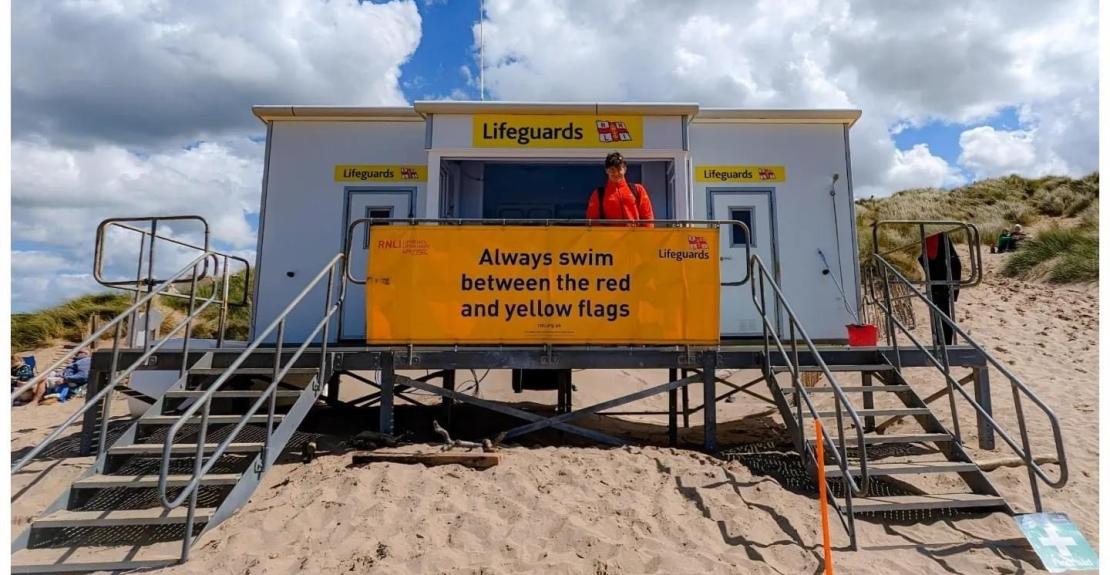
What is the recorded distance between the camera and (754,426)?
28.5 ft

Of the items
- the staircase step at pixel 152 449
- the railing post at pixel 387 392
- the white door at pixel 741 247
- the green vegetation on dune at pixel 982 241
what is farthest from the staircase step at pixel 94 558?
the white door at pixel 741 247

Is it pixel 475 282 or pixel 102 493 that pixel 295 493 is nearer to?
pixel 102 493

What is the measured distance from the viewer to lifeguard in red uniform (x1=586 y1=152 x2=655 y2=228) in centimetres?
629

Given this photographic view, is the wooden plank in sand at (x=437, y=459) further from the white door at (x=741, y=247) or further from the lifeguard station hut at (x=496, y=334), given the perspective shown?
the white door at (x=741, y=247)

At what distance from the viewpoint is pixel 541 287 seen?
20.0 feet

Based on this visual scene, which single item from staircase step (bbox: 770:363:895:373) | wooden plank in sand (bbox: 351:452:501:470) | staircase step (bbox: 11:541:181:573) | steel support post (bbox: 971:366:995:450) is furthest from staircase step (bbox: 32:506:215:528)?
steel support post (bbox: 971:366:995:450)

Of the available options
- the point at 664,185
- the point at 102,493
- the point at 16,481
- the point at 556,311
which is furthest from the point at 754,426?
the point at 16,481

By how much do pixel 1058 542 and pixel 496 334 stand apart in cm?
450

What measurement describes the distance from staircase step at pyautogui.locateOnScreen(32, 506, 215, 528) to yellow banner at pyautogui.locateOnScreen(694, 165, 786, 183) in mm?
6419

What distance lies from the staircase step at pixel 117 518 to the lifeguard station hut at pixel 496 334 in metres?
0.01

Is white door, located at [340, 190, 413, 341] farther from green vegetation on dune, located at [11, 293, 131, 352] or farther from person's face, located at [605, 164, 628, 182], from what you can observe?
green vegetation on dune, located at [11, 293, 131, 352]

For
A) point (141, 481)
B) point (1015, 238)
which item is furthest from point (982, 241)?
point (141, 481)

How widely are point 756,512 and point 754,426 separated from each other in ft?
13.5

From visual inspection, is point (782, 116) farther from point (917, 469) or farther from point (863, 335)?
point (917, 469)
